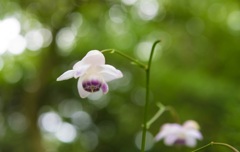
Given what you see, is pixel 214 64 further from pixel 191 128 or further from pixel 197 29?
pixel 191 128

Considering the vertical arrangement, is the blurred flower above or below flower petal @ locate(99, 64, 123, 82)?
above

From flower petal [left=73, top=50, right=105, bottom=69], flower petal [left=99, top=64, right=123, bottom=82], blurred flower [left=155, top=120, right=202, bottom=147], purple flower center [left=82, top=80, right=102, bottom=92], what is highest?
blurred flower [left=155, top=120, right=202, bottom=147]

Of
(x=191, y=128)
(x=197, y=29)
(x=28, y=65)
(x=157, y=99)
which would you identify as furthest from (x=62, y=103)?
(x=191, y=128)

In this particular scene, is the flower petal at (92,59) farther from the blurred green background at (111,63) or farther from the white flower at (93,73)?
the blurred green background at (111,63)

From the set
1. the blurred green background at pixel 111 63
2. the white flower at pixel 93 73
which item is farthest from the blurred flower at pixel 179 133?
the blurred green background at pixel 111 63

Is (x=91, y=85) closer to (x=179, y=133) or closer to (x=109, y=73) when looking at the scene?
(x=109, y=73)

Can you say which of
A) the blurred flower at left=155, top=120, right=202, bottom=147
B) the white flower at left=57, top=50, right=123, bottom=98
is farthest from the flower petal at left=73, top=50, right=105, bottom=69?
the blurred flower at left=155, top=120, right=202, bottom=147

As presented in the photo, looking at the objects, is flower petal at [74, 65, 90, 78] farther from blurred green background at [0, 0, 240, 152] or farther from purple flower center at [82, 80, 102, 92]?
blurred green background at [0, 0, 240, 152]
